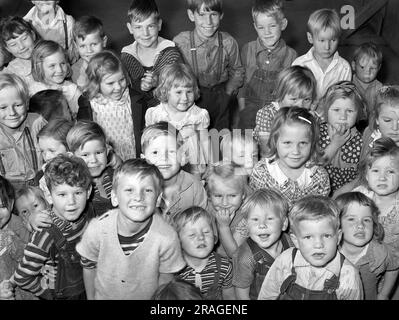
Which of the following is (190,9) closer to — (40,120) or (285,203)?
(40,120)

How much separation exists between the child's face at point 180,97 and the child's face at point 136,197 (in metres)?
1.47

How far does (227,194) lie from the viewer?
4.97 m

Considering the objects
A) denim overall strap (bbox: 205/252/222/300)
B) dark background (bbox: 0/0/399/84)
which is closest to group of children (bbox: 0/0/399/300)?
denim overall strap (bbox: 205/252/222/300)

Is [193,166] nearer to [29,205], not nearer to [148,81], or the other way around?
[148,81]

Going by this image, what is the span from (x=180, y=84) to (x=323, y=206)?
5.89 feet

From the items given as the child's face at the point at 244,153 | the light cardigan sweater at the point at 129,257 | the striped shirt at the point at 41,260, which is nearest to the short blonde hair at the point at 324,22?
the child's face at the point at 244,153

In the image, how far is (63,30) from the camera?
6.78 m

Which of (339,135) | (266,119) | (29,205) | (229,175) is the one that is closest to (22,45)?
(29,205)

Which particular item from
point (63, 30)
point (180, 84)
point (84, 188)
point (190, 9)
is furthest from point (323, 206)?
point (63, 30)

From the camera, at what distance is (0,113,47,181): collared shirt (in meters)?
5.40

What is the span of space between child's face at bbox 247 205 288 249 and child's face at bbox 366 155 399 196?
2.71 ft

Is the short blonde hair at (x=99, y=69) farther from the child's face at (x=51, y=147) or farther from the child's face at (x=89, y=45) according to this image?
the child's face at (x=51, y=147)

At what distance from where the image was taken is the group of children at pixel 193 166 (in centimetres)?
429

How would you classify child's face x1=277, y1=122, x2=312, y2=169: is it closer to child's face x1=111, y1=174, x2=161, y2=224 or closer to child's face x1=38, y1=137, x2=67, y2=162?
child's face x1=111, y1=174, x2=161, y2=224
